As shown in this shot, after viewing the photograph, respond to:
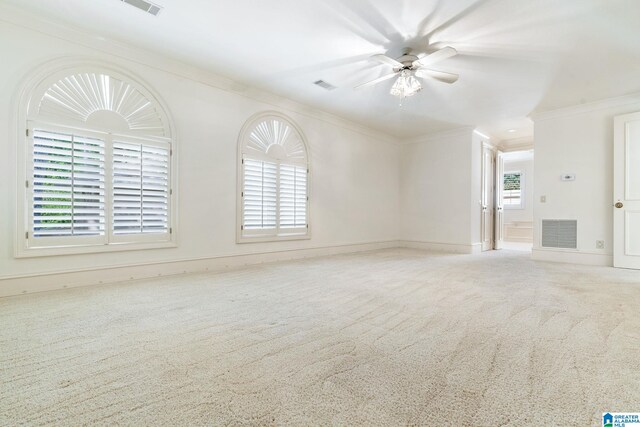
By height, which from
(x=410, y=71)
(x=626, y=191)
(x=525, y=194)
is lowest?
(x=626, y=191)

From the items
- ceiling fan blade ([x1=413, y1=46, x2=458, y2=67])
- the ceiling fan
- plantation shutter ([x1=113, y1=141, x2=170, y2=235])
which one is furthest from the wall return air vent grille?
plantation shutter ([x1=113, y1=141, x2=170, y2=235])

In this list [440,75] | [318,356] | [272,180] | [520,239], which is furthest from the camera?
[520,239]

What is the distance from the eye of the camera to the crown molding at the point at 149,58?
9.42ft

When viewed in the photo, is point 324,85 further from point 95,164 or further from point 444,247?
point 444,247

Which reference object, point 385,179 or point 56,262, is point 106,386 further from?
point 385,179

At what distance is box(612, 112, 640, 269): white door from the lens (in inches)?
176

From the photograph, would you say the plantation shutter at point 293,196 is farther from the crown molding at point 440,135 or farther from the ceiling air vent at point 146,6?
the crown molding at point 440,135

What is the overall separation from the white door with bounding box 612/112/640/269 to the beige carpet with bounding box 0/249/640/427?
6.64ft

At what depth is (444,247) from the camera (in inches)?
267

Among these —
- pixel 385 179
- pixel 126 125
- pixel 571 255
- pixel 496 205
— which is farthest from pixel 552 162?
pixel 126 125

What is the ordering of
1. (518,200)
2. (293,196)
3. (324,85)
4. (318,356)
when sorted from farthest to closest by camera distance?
(518,200)
(293,196)
(324,85)
(318,356)

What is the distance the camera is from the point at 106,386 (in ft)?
4.50

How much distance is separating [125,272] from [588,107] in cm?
742
